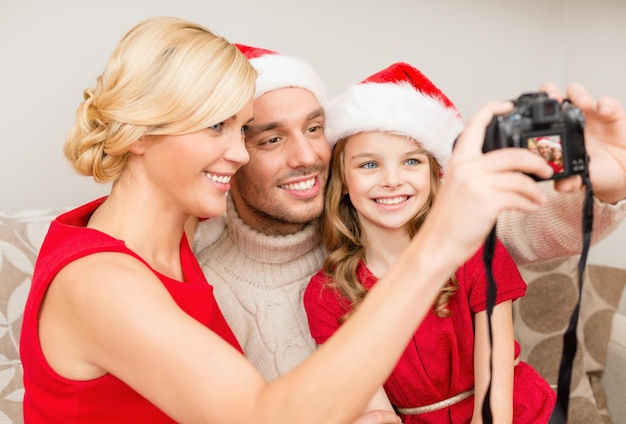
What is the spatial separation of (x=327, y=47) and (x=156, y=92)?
4.16 ft

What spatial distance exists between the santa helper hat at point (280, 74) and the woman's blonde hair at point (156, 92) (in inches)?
14.2

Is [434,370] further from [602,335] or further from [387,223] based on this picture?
[602,335]

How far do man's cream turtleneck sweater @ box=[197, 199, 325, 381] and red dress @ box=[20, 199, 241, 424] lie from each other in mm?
407

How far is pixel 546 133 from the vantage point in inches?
34.7

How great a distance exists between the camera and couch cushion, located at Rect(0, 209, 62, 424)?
1.51m

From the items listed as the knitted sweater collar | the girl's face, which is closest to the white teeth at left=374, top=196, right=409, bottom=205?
the girl's face

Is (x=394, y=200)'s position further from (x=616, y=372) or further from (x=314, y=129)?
(x=616, y=372)

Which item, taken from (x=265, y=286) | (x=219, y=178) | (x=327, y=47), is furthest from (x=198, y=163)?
(x=327, y=47)

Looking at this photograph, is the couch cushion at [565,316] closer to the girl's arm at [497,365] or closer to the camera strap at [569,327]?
the girl's arm at [497,365]

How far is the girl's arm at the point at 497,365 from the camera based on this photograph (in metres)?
1.31

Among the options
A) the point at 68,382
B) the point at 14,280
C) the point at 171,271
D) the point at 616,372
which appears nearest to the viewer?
the point at 68,382

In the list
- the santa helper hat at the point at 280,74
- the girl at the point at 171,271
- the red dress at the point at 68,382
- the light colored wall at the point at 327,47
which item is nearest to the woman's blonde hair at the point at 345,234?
the santa helper hat at the point at 280,74

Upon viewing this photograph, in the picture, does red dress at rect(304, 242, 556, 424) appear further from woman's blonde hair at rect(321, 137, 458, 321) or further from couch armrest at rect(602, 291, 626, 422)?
couch armrest at rect(602, 291, 626, 422)

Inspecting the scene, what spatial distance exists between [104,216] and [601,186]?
0.86 metres
